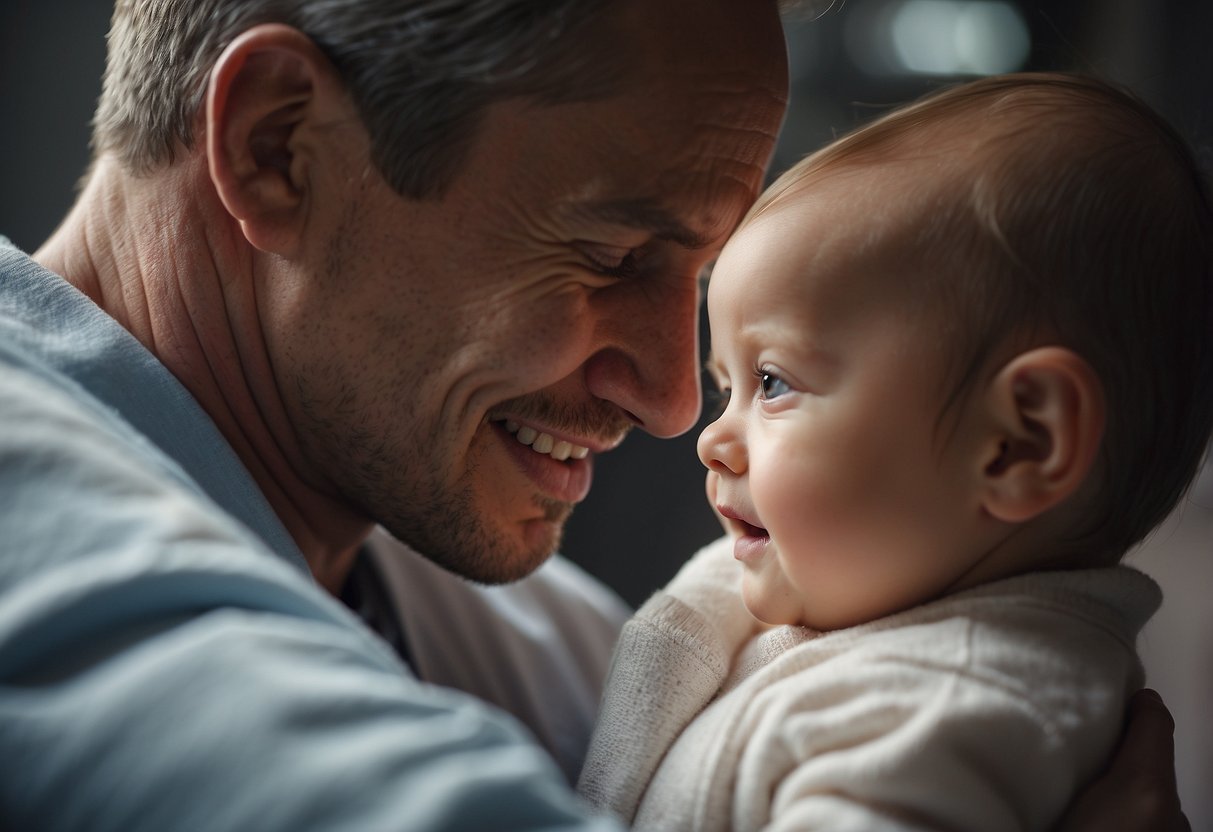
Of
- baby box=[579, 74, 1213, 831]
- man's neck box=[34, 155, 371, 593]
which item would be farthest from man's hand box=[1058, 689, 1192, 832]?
man's neck box=[34, 155, 371, 593]

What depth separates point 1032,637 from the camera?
0.82 meters

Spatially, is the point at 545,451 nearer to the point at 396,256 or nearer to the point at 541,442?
the point at 541,442

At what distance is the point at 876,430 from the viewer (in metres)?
0.87

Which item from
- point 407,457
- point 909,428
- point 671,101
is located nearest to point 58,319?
point 407,457

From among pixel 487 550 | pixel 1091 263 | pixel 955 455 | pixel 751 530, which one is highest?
pixel 1091 263

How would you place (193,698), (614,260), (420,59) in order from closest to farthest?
(193,698), (420,59), (614,260)

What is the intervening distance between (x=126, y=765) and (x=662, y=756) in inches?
17.9

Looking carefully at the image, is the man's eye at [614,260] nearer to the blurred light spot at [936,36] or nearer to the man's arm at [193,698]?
the man's arm at [193,698]

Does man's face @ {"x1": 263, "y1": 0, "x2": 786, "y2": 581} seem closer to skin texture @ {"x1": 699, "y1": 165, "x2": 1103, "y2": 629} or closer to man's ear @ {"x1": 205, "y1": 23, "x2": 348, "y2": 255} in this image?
man's ear @ {"x1": 205, "y1": 23, "x2": 348, "y2": 255}

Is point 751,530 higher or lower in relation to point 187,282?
lower

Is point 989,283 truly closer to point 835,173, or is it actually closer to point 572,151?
point 835,173

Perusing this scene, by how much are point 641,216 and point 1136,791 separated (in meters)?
0.65

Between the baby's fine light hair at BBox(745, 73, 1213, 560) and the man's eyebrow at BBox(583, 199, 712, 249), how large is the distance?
0.73ft

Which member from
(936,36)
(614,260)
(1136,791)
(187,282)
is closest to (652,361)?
(614,260)
